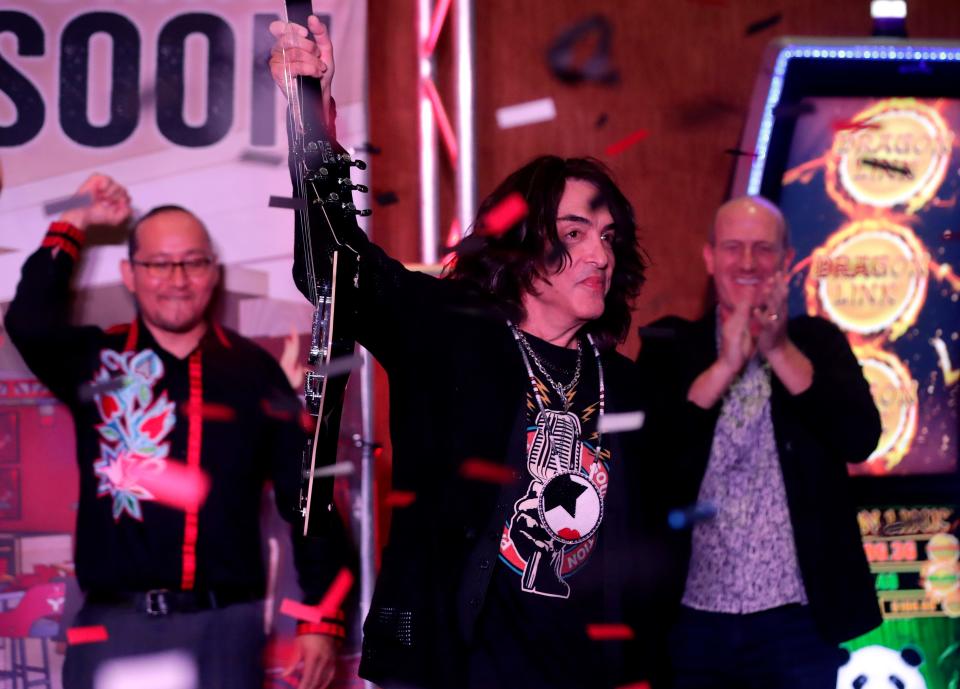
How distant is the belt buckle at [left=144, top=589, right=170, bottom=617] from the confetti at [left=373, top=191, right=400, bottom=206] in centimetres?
127

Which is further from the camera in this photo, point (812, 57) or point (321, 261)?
point (812, 57)

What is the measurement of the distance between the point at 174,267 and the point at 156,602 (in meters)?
0.90

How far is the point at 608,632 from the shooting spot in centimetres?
191

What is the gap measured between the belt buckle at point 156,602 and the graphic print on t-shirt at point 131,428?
7.9 inches

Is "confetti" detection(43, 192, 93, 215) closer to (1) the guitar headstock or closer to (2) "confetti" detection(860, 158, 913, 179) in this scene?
(1) the guitar headstock

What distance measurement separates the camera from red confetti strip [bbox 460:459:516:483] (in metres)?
1.86

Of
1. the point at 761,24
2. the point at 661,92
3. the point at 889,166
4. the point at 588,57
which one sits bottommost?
the point at 889,166

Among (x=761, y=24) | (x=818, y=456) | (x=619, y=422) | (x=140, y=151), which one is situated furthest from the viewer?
(x=761, y=24)

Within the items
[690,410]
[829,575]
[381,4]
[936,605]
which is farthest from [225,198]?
[936,605]

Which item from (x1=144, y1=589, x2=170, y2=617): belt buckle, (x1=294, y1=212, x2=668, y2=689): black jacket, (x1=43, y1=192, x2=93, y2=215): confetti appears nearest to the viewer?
(x1=294, y1=212, x2=668, y2=689): black jacket

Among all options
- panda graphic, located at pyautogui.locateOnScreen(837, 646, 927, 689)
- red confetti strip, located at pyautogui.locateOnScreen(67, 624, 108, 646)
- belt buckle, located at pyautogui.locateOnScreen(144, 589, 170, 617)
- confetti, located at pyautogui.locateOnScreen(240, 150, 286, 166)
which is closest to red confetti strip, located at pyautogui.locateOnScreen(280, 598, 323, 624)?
belt buckle, located at pyautogui.locateOnScreen(144, 589, 170, 617)

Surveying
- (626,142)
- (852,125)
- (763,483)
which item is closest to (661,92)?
(626,142)

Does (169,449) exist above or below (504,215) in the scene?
below

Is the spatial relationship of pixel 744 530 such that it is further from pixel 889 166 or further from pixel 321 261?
pixel 321 261
